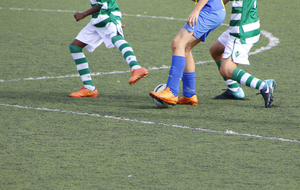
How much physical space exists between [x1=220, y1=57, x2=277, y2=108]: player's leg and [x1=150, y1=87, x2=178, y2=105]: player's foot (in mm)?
596

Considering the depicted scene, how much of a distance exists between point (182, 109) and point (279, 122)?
3.42 ft

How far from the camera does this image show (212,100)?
550cm

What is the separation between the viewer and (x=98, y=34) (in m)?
5.69

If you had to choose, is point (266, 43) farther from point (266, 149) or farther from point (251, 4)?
point (266, 149)

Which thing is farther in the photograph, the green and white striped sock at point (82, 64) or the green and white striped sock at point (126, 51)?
the green and white striped sock at point (82, 64)

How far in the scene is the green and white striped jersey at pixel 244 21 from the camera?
4980 mm

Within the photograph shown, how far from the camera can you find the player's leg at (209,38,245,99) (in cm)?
544

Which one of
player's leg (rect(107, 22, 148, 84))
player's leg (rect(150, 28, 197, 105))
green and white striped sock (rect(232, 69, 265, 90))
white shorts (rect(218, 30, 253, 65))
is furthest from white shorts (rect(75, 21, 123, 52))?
green and white striped sock (rect(232, 69, 265, 90))

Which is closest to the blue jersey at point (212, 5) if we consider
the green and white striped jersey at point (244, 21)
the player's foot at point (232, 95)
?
the green and white striped jersey at point (244, 21)

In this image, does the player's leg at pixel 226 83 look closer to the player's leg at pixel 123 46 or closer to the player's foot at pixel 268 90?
the player's foot at pixel 268 90

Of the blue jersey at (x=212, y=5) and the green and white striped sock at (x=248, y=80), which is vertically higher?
the blue jersey at (x=212, y=5)

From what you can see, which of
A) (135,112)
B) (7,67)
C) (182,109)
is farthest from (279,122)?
(7,67)

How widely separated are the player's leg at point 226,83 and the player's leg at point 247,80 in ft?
1.33

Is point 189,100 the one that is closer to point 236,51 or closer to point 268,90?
point 236,51
